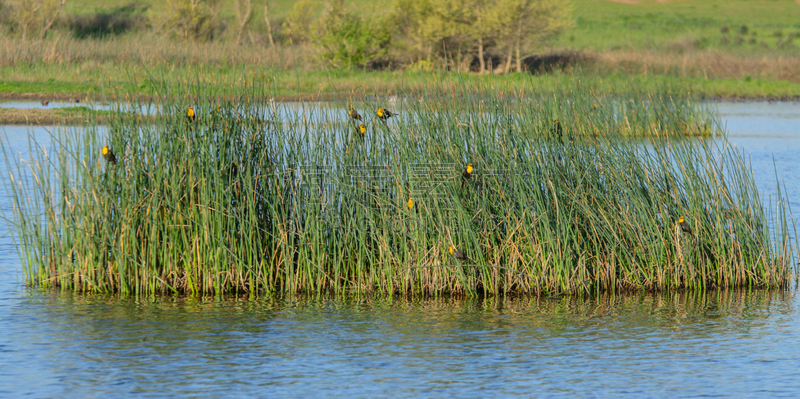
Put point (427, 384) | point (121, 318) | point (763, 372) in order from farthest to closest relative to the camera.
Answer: point (121, 318)
point (763, 372)
point (427, 384)

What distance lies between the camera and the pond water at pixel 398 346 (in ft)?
16.9

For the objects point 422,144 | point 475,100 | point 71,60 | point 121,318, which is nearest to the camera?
point 121,318

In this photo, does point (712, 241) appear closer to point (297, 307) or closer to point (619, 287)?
point (619, 287)

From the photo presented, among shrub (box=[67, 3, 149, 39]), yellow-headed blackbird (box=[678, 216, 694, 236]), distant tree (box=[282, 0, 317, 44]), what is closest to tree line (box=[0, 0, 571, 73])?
distant tree (box=[282, 0, 317, 44])

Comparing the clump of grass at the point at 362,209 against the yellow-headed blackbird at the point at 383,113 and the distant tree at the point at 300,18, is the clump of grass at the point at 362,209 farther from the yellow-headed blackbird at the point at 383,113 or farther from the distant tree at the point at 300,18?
the distant tree at the point at 300,18

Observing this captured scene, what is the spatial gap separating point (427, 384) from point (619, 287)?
2.84 m

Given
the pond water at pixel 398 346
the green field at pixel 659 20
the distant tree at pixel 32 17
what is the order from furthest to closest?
the green field at pixel 659 20, the distant tree at pixel 32 17, the pond water at pixel 398 346

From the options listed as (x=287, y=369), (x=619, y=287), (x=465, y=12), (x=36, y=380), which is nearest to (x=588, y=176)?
(x=619, y=287)

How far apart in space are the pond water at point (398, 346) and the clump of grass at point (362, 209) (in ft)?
0.80

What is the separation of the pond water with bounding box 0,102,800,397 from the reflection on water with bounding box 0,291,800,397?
0.01 m

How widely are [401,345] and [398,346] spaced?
0.09 feet

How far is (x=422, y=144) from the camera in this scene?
7.28 meters

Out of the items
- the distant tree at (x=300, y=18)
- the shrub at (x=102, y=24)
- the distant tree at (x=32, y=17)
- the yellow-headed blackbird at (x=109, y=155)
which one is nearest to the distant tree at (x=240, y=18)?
the distant tree at (x=300, y=18)

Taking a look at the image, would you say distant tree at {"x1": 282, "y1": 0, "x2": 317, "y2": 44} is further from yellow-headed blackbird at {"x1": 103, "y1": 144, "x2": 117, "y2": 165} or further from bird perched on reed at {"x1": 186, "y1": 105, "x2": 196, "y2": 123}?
yellow-headed blackbird at {"x1": 103, "y1": 144, "x2": 117, "y2": 165}
